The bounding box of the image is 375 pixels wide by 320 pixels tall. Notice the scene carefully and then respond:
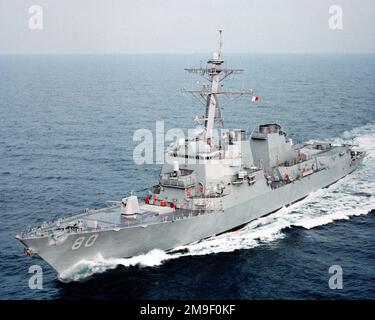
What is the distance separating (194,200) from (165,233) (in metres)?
2.64

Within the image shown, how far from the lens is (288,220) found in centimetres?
2848

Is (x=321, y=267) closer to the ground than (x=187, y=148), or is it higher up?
closer to the ground

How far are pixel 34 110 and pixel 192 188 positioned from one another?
45358 mm

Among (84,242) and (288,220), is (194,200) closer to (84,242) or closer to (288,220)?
(84,242)

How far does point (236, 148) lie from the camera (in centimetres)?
2716

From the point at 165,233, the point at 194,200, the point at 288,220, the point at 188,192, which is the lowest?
the point at 288,220

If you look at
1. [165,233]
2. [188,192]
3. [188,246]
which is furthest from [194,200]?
[165,233]

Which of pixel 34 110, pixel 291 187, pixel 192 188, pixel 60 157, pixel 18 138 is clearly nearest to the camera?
pixel 192 188

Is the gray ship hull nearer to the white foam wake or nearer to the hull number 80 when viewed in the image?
the hull number 80

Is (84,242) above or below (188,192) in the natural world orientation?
below

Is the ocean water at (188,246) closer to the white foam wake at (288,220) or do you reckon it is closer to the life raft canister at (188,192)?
the white foam wake at (288,220)

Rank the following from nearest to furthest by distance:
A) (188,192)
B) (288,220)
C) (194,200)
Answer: (194,200)
(188,192)
(288,220)
